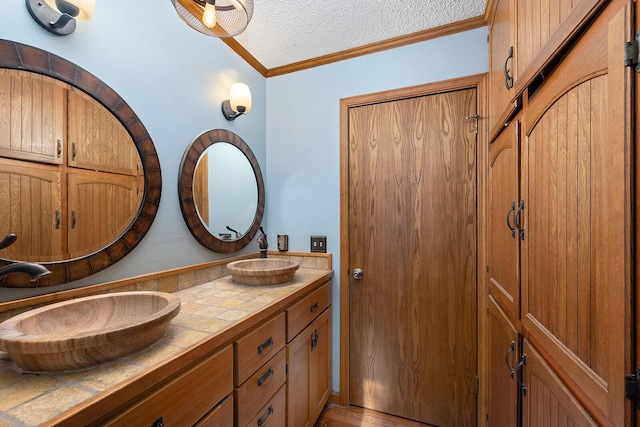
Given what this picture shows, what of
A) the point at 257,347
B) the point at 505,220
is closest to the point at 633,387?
the point at 505,220

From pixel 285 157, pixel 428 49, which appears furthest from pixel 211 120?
pixel 428 49

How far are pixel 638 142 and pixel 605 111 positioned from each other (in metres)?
0.12

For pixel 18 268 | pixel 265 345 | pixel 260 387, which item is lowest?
pixel 260 387

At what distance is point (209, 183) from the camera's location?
1.66 meters

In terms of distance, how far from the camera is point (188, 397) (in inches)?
30.8

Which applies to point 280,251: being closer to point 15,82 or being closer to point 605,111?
point 15,82

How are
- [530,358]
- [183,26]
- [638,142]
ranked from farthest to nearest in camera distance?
[183,26], [530,358], [638,142]

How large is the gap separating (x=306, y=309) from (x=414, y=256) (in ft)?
2.52

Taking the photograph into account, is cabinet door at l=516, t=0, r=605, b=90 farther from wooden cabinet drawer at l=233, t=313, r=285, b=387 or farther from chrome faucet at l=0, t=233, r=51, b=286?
chrome faucet at l=0, t=233, r=51, b=286

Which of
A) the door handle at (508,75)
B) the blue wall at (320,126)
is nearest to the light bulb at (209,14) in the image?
the blue wall at (320,126)

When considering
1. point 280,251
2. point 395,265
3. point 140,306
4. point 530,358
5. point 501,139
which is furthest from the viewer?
point 280,251

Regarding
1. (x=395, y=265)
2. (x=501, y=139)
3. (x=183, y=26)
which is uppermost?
(x=183, y=26)

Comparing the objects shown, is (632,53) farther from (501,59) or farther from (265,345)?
(265,345)

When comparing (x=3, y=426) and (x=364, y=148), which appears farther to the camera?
(x=364, y=148)
